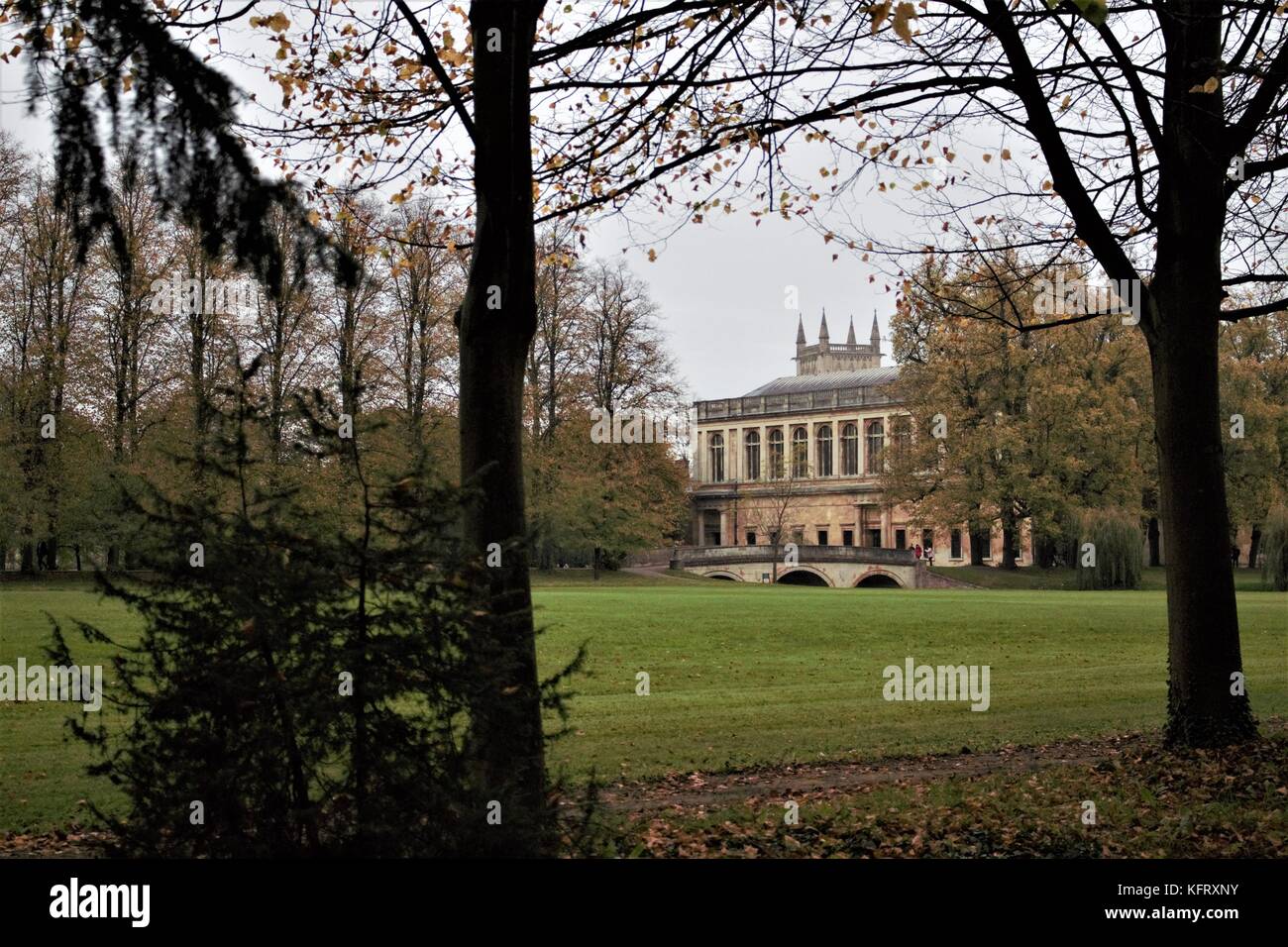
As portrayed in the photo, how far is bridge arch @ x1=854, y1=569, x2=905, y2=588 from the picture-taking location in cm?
6175

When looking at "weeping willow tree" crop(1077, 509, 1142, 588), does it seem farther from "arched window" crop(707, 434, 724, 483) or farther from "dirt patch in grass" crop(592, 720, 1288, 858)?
"arched window" crop(707, 434, 724, 483)

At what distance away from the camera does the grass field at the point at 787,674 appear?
457 inches

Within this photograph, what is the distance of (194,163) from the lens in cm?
265

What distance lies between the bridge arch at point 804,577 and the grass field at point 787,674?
29456 millimetres

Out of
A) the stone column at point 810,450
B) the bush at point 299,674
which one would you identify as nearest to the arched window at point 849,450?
the stone column at point 810,450

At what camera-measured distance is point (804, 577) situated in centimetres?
6838

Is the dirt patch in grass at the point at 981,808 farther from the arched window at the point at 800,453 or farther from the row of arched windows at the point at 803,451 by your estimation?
the row of arched windows at the point at 803,451

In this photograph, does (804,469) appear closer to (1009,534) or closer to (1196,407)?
(1009,534)

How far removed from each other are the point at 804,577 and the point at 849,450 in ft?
87.0

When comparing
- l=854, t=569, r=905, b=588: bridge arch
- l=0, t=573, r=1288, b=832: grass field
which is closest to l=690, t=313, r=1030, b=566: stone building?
l=854, t=569, r=905, b=588: bridge arch

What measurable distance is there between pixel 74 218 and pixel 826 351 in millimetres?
123190

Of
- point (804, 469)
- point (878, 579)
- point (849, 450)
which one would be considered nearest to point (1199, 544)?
point (878, 579)
